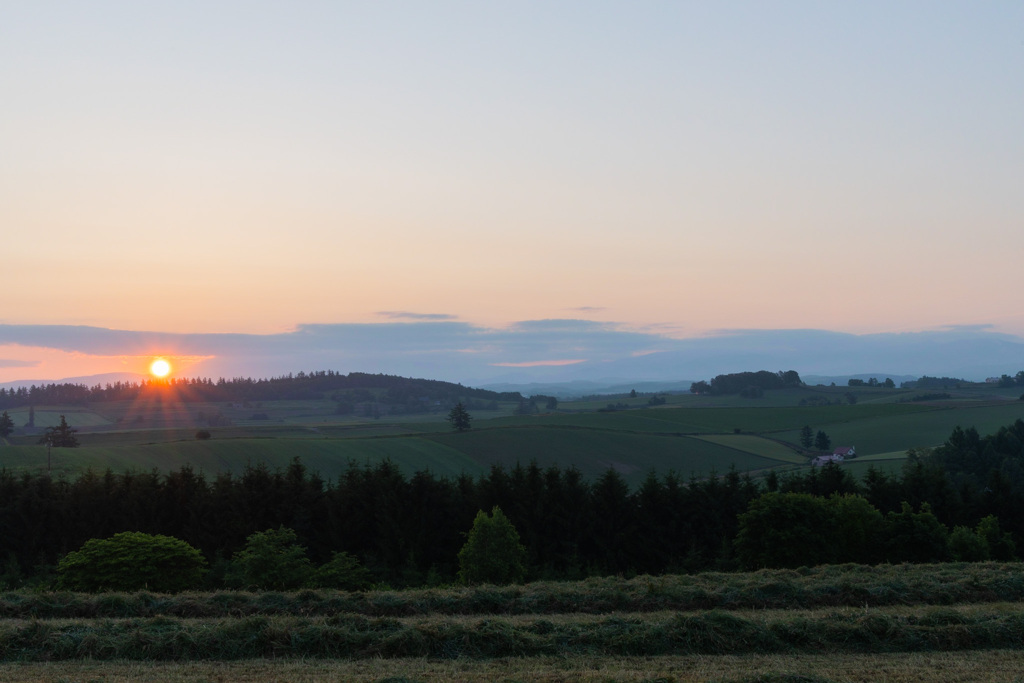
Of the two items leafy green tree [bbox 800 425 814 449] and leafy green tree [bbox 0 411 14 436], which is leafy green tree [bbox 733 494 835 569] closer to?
leafy green tree [bbox 800 425 814 449]

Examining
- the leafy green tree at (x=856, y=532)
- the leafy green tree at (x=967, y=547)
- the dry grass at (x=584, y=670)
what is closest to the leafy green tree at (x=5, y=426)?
the dry grass at (x=584, y=670)

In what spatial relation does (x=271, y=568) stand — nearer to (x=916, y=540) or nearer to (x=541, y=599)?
(x=541, y=599)

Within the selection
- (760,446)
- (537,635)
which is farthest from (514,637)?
(760,446)

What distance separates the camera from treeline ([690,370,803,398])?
155 meters

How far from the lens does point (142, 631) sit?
11.5m

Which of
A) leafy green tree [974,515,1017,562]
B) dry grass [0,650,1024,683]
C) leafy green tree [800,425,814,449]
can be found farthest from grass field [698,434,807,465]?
dry grass [0,650,1024,683]

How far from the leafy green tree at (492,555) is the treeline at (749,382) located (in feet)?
444

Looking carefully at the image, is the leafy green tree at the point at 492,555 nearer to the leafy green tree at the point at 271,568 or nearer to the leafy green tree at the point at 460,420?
the leafy green tree at the point at 271,568

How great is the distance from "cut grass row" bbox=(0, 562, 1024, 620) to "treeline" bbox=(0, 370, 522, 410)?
134 m

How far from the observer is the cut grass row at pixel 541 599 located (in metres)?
13.8

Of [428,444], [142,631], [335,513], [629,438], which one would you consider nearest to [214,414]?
[428,444]

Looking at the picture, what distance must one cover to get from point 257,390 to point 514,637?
158 metres

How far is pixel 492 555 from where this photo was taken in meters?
23.9

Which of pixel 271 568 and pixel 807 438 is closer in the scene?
pixel 271 568
